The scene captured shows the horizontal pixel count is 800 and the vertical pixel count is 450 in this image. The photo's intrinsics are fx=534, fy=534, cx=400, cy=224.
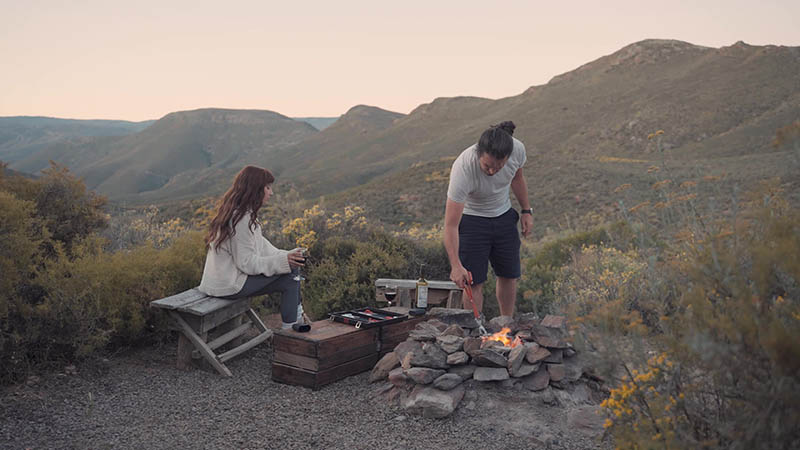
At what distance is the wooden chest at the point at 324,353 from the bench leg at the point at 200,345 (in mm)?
408

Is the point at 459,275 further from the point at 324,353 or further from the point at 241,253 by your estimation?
the point at 241,253

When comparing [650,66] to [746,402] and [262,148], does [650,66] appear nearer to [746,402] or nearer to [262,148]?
[746,402]

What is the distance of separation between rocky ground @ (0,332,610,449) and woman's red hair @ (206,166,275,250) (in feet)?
3.52

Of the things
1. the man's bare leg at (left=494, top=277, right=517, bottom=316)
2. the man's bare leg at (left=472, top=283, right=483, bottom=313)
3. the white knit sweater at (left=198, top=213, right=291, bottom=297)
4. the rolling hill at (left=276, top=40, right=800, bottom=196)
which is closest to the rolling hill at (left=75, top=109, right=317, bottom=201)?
the rolling hill at (left=276, top=40, right=800, bottom=196)

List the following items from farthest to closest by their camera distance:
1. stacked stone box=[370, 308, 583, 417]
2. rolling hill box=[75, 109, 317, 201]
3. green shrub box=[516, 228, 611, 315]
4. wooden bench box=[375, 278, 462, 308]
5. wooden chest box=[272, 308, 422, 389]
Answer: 1. rolling hill box=[75, 109, 317, 201]
2. green shrub box=[516, 228, 611, 315]
3. wooden bench box=[375, 278, 462, 308]
4. wooden chest box=[272, 308, 422, 389]
5. stacked stone box=[370, 308, 583, 417]

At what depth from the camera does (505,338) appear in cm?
379

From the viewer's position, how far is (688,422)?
6.47ft

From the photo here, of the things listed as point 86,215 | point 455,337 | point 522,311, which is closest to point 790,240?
point 455,337

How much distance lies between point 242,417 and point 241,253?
1.26 m

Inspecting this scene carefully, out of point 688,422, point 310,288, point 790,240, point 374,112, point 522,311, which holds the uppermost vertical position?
point 374,112

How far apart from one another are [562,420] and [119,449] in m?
2.48

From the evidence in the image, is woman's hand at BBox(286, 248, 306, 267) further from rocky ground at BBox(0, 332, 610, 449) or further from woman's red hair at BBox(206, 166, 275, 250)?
rocky ground at BBox(0, 332, 610, 449)

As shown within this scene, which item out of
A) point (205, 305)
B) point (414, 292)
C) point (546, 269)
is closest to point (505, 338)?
point (414, 292)

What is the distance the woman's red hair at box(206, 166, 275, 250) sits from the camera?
4.05m
